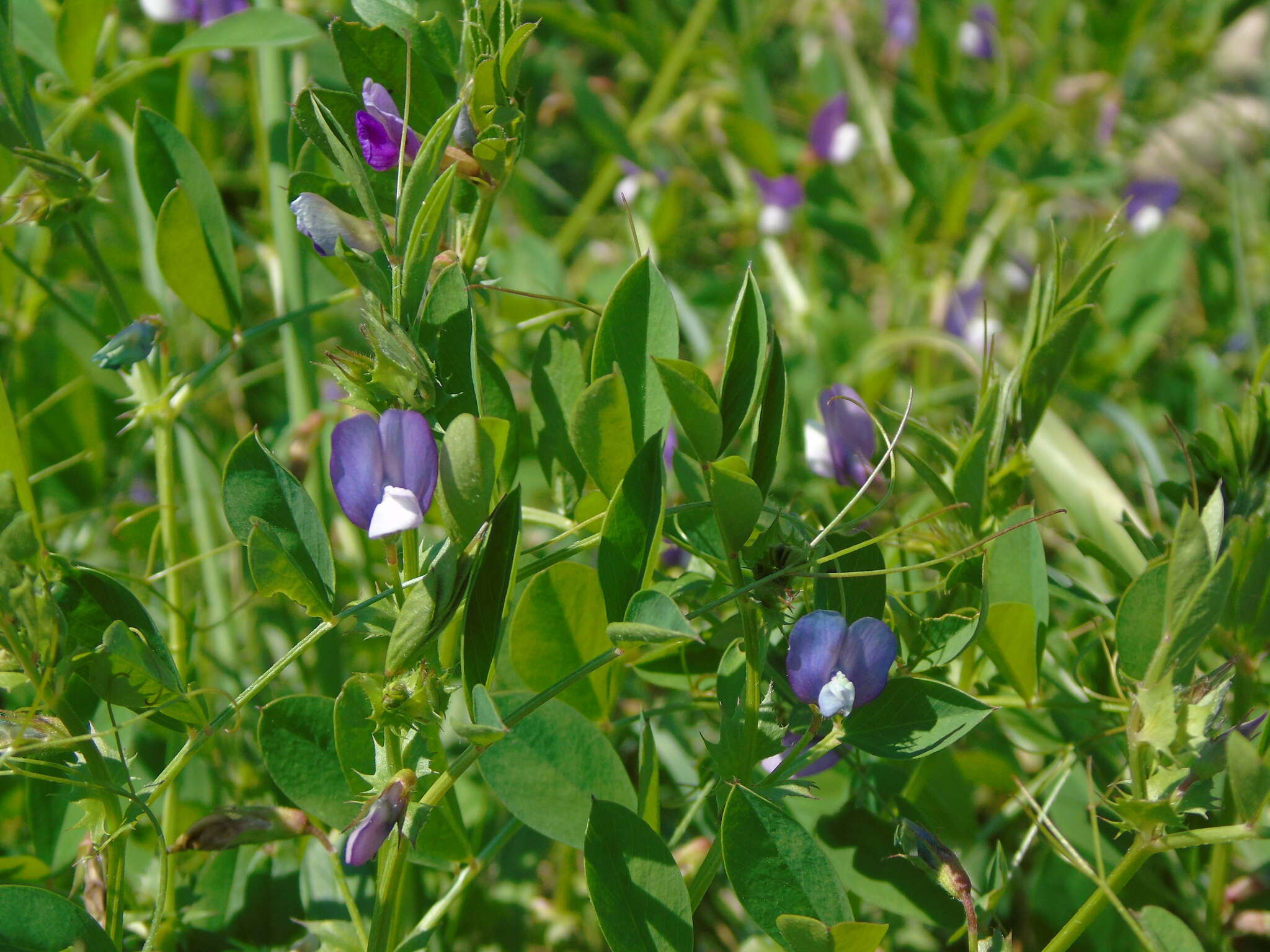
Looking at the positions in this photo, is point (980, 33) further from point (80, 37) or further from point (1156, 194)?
point (80, 37)

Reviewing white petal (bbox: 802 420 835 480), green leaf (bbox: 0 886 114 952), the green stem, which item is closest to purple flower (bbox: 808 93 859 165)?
the green stem

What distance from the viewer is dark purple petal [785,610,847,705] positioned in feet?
1.68

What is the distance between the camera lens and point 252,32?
2.63 ft

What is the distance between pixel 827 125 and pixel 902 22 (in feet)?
1.76

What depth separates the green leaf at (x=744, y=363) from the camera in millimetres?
520

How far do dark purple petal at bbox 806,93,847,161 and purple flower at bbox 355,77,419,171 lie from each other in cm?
97

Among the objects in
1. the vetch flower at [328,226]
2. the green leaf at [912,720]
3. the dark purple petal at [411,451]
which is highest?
the vetch flower at [328,226]

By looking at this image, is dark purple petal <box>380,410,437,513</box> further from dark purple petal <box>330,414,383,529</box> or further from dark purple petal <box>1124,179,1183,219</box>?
dark purple petal <box>1124,179,1183,219</box>

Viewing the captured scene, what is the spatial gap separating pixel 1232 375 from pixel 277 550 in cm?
138

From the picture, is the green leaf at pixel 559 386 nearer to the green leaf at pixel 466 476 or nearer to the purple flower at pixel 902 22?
the green leaf at pixel 466 476

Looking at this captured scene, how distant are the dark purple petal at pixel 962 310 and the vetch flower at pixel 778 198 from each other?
24cm

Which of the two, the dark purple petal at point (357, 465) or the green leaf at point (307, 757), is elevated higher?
the dark purple petal at point (357, 465)

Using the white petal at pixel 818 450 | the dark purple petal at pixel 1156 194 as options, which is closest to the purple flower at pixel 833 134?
the dark purple petal at pixel 1156 194

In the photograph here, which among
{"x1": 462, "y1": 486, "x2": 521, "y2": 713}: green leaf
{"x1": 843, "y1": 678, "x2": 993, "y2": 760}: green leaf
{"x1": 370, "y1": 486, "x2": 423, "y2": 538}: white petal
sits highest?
{"x1": 370, "y1": 486, "x2": 423, "y2": 538}: white petal
